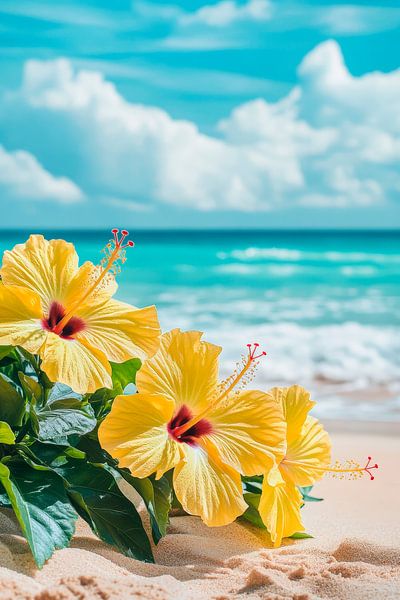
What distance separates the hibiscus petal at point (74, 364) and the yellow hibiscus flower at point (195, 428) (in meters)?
0.04

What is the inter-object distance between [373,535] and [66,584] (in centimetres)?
77

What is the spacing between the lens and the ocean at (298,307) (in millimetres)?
6004

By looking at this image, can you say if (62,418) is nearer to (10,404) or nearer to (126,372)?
(10,404)

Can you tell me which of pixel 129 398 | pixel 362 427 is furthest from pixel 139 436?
pixel 362 427

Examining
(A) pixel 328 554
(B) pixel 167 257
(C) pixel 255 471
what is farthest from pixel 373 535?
(B) pixel 167 257

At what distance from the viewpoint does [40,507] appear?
1.16 metres

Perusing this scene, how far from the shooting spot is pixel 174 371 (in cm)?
119

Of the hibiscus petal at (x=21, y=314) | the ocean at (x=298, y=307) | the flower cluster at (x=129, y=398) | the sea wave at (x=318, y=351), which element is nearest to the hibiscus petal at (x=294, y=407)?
the flower cluster at (x=129, y=398)

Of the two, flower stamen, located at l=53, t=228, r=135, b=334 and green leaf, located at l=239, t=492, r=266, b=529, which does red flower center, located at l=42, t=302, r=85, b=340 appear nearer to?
flower stamen, located at l=53, t=228, r=135, b=334

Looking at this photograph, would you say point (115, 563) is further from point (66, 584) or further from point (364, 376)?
point (364, 376)

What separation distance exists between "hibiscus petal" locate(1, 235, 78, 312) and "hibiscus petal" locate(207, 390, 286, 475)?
0.95 ft

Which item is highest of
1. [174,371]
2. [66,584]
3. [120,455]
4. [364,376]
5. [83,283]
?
[364,376]

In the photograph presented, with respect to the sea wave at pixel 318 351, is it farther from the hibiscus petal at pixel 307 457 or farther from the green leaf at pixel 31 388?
the green leaf at pixel 31 388

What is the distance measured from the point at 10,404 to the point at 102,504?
0.70ft
